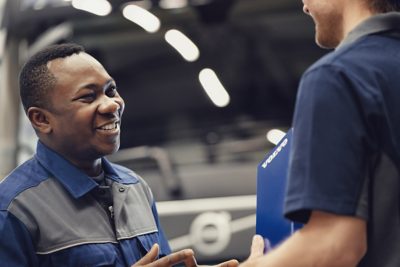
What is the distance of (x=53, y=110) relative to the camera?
1.66 m

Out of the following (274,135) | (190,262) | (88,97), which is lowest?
(274,135)

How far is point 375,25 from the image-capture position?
131 cm

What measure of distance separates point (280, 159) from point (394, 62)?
29 centimetres

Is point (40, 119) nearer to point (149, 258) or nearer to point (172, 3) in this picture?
point (149, 258)

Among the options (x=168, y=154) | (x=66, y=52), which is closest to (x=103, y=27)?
(x=168, y=154)

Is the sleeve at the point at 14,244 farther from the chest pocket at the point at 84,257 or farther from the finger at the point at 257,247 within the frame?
the finger at the point at 257,247

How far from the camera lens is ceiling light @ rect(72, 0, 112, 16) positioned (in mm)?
4438

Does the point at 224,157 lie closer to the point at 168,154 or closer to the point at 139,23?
the point at 168,154

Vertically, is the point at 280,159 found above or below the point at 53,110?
below

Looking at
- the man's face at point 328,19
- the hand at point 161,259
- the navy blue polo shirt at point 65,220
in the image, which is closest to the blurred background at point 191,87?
the navy blue polo shirt at point 65,220

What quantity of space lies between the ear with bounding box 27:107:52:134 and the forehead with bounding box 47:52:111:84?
7 cm

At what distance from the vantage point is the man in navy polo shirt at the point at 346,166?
1.23 meters

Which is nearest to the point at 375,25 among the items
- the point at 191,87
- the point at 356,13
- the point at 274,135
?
the point at 356,13

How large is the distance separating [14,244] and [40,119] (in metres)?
0.28
